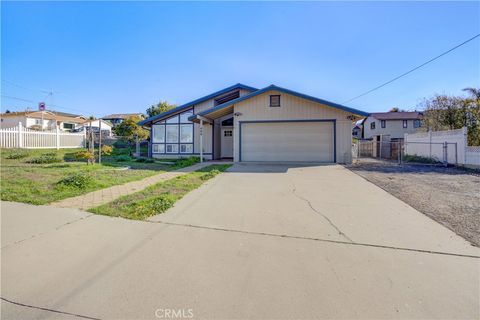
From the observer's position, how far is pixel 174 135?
18250 mm

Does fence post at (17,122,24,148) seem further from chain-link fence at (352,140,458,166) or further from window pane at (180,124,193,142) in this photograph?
chain-link fence at (352,140,458,166)

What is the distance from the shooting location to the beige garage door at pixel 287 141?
14250 mm

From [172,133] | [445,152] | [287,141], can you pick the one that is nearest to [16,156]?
[172,133]

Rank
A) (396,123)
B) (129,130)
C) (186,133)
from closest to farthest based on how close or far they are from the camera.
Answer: (186,133), (129,130), (396,123)

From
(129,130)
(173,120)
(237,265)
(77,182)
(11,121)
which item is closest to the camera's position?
(237,265)

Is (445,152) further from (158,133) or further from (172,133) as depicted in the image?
(158,133)

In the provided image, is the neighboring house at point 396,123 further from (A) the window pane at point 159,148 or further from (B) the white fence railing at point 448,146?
(A) the window pane at point 159,148

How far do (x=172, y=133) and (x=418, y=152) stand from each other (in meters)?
18.2

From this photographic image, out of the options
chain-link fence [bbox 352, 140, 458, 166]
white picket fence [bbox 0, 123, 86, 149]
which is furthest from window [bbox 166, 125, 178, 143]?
chain-link fence [bbox 352, 140, 458, 166]

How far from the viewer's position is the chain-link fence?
46.9 ft

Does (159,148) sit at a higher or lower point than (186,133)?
lower

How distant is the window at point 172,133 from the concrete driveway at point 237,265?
13.4m

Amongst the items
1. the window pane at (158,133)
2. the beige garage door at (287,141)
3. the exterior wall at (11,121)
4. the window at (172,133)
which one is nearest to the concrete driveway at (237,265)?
the beige garage door at (287,141)

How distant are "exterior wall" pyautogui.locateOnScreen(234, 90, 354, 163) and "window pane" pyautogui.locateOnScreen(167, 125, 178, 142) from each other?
5.49m
